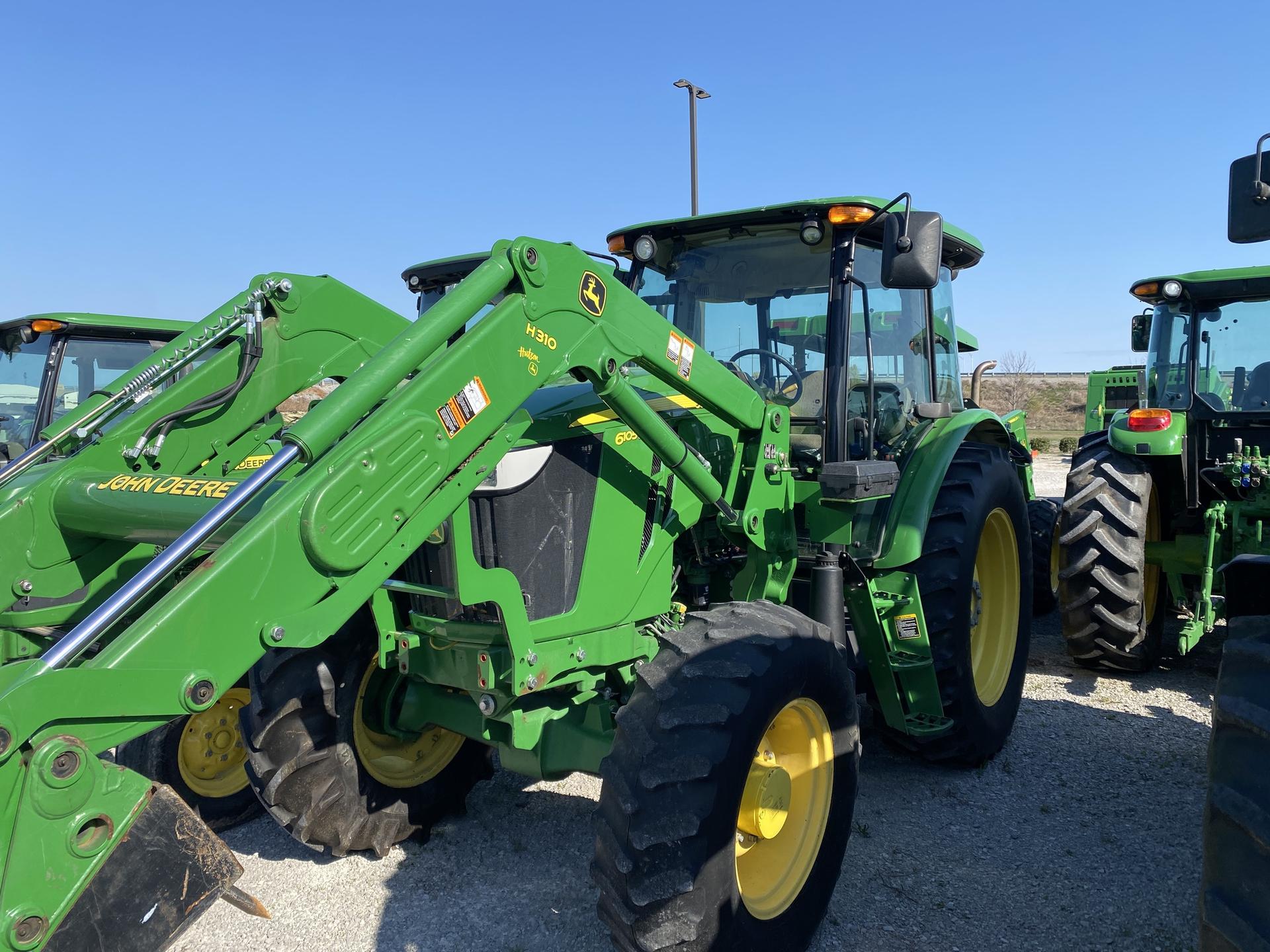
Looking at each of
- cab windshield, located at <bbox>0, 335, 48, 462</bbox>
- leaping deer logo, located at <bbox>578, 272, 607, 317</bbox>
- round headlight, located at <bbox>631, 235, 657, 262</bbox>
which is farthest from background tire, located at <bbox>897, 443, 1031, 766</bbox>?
cab windshield, located at <bbox>0, 335, 48, 462</bbox>

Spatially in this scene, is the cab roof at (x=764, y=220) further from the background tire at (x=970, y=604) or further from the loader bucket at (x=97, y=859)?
the loader bucket at (x=97, y=859)

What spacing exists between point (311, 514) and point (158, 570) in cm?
34

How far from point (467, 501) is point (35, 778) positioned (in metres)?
1.35

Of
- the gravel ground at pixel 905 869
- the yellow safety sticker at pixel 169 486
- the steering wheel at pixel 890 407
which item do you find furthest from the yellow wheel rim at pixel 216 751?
the steering wheel at pixel 890 407

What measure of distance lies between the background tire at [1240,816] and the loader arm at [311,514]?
1.69m

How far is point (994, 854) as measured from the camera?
3627 millimetres

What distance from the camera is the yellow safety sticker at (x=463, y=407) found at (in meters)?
2.54

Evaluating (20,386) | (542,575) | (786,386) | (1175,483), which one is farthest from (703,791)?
(20,386)

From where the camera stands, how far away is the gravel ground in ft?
Result: 10.2

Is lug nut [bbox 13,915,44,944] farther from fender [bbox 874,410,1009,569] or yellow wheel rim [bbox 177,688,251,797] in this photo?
fender [bbox 874,410,1009,569]

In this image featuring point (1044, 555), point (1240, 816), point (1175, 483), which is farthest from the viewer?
point (1044, 555)

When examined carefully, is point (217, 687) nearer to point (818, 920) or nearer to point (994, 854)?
point (818, 920)

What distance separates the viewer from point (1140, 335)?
24.9ft

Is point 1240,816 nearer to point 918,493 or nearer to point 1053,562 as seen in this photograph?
point 918,493
